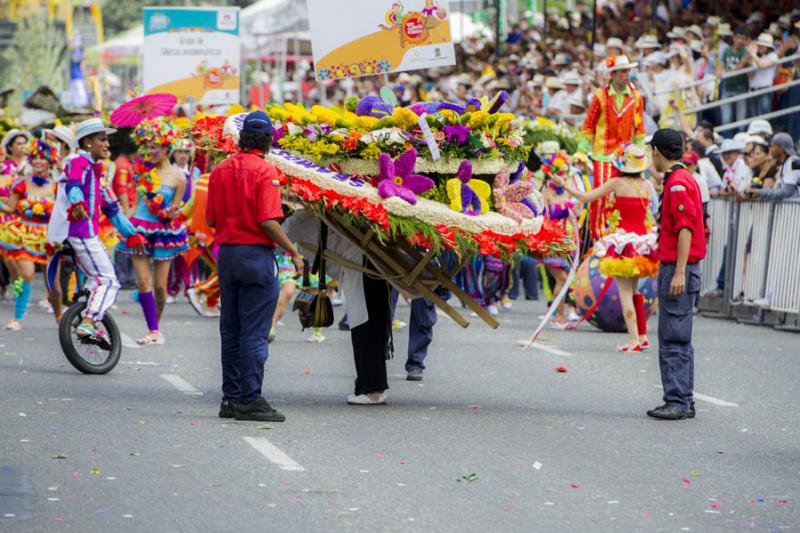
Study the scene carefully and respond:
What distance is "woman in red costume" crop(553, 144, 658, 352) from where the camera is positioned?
48.0 ft

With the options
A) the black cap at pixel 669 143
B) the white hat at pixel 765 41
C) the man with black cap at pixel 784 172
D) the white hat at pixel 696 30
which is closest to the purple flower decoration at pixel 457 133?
the black cap at pixel 669 143

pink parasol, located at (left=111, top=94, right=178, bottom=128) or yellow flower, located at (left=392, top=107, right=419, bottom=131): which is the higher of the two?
yellow flower, located at (left=392, top=107, right=419, bottom=131)

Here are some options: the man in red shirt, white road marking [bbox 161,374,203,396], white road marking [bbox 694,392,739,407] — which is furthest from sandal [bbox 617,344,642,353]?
the man in red shirt

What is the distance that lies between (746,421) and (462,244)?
2.26 metres

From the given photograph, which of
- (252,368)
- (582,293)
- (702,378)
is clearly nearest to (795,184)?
(582,293)

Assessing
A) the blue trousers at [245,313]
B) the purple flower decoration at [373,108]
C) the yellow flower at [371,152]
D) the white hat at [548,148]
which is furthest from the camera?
the white hat at [548,148]

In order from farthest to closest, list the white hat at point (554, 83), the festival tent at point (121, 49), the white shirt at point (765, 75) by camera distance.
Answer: the festival tent at point (121, 49) < the white hat at point (554, 83) < the white shirt at point (765, 75)

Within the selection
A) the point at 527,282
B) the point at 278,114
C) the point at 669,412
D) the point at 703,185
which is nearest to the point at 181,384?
the point at 278,114

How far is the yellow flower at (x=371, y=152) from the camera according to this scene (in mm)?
9992

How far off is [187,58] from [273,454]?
52.9 feet

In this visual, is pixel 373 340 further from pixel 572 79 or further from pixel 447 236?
pixel 572 79

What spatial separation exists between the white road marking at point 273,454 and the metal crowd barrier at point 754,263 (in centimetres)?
940

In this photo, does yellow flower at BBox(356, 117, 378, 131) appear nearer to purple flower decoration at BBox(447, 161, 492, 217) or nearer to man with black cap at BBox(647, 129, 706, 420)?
purple flower decoration at BBox(447, 161, 492, 217)

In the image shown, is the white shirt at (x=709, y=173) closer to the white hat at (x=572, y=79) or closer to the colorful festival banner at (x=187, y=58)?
the white hat at (x=572, y=79)
